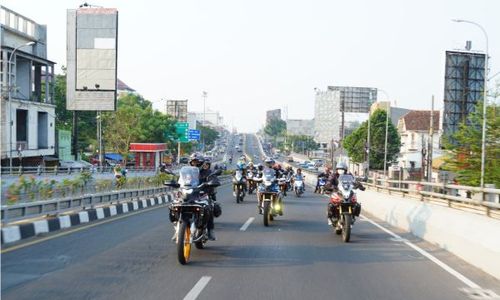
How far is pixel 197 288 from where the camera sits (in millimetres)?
7445

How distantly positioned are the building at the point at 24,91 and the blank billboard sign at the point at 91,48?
59.0ft

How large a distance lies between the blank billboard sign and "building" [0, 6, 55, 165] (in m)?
18.0

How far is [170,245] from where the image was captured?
11.3 m

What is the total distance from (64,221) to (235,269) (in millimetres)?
6985

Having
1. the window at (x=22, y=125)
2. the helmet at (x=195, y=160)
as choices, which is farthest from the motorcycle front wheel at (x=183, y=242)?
the window at (x=22, y=125)

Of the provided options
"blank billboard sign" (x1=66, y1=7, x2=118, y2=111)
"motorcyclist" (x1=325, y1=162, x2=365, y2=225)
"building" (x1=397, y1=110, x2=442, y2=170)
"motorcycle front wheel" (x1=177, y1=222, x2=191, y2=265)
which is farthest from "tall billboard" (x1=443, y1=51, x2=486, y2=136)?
"building" (x1=397, y1=110, x2=442, y2=170)

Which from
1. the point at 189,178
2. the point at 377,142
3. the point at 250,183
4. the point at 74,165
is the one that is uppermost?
the point at 377,142

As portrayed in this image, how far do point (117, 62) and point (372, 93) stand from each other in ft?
179

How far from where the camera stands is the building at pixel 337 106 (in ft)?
248

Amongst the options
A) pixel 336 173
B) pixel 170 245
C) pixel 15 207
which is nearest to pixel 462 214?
pixel 336 173

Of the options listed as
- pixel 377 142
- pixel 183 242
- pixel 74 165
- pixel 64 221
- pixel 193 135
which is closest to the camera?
pixel 183 242

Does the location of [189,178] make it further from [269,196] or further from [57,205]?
[57,205]

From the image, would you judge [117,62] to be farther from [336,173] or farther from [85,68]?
[336,173]

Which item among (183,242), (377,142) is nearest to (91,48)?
(183,242)
